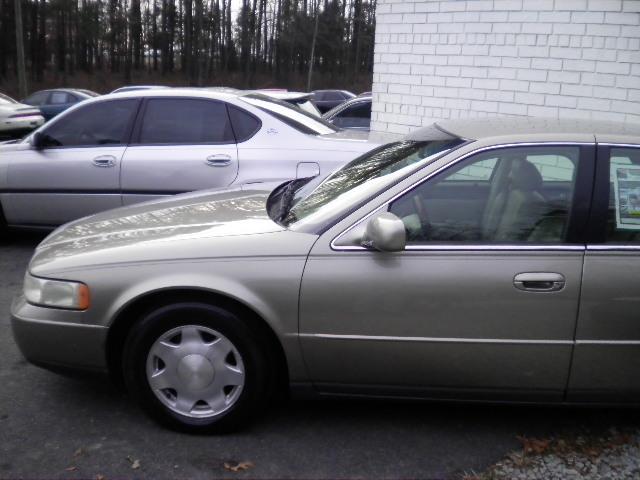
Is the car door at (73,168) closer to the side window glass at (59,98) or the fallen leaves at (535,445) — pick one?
the fallen leaves at (535,445)

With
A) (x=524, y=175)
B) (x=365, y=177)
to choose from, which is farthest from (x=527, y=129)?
(x=365, y=177)

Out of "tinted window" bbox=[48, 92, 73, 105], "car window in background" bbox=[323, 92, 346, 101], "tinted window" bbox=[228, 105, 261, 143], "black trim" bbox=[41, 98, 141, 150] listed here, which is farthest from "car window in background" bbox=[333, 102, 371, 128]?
"car window in background" bbox=[323, 92, 346, 101]

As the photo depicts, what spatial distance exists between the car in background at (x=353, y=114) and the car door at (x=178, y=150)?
5.33 metres

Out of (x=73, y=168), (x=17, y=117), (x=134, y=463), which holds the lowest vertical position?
(x=134, y=463)

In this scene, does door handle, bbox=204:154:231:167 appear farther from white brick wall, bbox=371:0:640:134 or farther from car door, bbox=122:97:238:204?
white brick wall, bbox=371:0:640:134

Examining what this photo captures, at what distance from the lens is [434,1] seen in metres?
8.98

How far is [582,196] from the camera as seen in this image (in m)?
3.19

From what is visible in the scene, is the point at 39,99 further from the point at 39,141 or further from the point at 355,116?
the point at 39,141

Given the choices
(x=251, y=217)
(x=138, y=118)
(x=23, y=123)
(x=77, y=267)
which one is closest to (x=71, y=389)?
(x=77, y=267)

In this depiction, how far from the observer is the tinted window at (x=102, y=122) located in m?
6.54

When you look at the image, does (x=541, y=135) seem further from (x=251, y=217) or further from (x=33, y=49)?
(x=33, y=49)

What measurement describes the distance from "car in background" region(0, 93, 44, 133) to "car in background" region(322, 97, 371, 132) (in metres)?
9.57

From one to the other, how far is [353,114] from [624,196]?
8.91 meters

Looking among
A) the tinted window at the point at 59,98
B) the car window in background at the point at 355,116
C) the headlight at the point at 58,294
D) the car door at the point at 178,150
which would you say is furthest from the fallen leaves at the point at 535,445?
the tinted window at the point at 59,98
